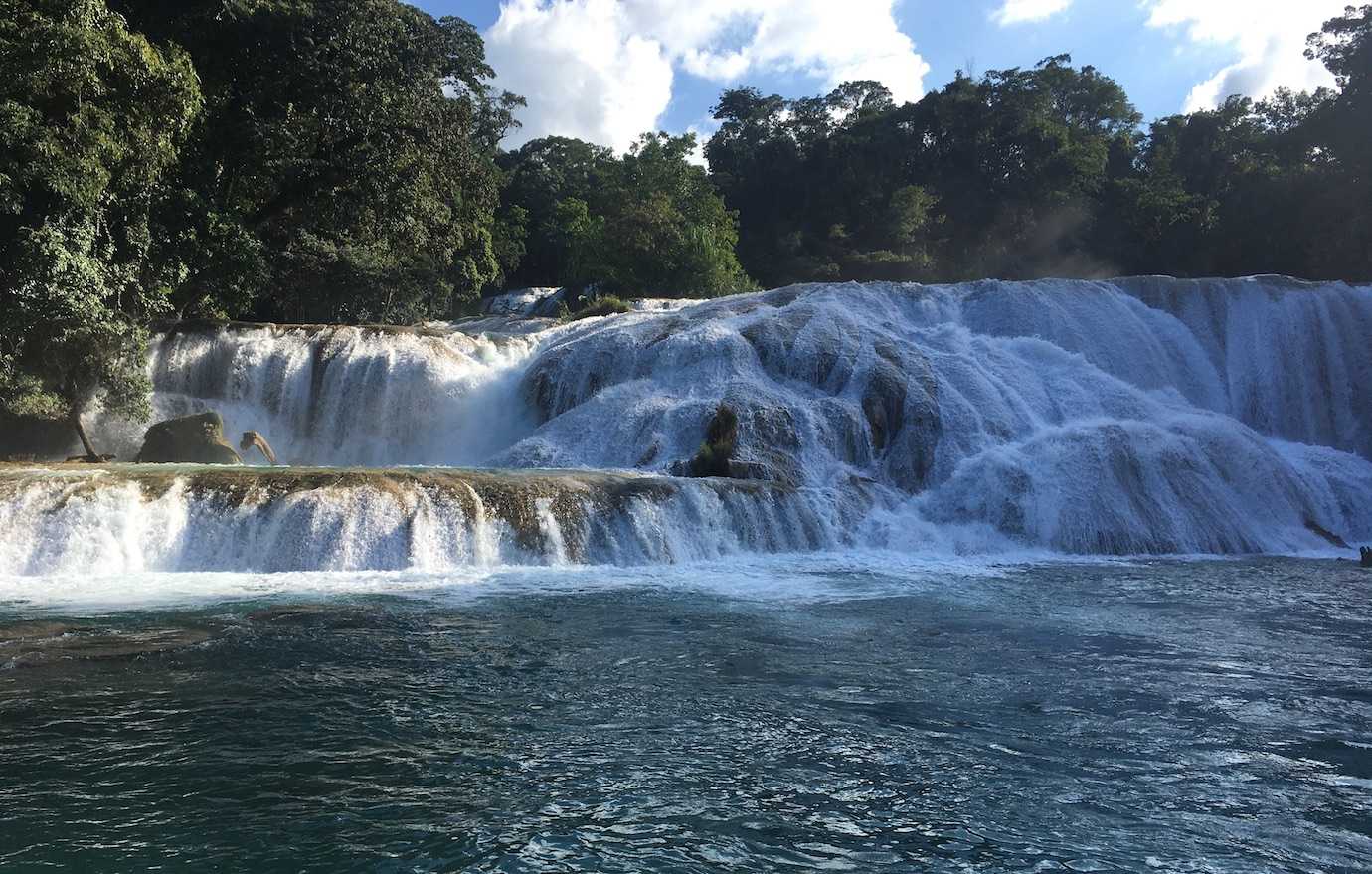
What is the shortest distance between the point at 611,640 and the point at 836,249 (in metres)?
43.4

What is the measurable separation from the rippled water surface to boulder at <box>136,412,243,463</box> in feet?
29.3

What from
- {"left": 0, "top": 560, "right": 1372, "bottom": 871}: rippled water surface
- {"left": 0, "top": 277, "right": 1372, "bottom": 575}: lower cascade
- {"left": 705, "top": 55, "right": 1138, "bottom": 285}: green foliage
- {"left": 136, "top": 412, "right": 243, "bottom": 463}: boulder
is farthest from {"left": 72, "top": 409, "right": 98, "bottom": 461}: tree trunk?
{"left": 705, "top": 55, "right": 1138, "bottom": 285}: green foliage

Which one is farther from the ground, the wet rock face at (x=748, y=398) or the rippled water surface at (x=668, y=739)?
the wet rock face at (x=748, y=398)

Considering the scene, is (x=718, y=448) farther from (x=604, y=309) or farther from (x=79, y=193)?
(x=604, y=309)

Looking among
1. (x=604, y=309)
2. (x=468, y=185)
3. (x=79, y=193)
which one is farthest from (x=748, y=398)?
(x=79, y=193)

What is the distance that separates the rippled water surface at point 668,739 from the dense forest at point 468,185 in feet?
31.2

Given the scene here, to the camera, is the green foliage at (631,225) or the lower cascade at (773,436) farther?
the green foliage at (631,225)

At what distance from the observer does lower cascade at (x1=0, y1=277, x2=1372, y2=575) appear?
12.2 metres

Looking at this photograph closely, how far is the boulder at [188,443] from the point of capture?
1794cm

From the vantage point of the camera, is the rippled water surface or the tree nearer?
the rippled water surface

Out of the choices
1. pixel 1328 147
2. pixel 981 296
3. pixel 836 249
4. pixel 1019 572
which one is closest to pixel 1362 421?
pixel 981 296

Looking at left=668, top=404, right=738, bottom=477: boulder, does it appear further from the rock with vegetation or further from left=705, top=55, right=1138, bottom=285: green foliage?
left=705, top=55, right=1138, bottom=285: green foliage

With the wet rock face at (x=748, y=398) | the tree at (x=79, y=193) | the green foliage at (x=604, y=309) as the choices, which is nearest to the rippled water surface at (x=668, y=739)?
the wet rock face at (x=748, y=398)

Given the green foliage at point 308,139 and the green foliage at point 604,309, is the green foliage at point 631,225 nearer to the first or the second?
the green foliage at point 604,309
